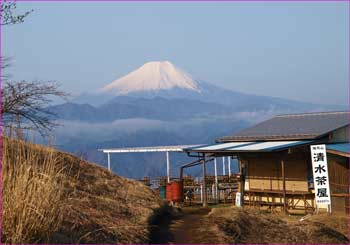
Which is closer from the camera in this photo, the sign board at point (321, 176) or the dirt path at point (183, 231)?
the dirt path at point (183, 231)

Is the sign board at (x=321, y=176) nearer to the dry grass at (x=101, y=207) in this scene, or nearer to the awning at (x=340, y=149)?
the awning at (x=340, y=149)

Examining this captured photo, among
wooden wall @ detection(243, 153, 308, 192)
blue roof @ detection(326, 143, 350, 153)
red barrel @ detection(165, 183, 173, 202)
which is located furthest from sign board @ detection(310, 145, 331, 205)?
red barrel @ detection(165, 183, 173, 202)

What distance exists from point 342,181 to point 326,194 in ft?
9.30

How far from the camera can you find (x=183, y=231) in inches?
336

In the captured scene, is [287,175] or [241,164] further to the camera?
[241,164]

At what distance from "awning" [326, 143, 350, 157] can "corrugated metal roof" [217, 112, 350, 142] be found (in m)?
0.57

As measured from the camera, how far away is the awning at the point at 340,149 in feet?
53.6

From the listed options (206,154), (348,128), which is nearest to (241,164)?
(206,154)

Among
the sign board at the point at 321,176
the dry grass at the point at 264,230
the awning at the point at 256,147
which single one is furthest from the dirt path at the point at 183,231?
the awning at the point at 256,147

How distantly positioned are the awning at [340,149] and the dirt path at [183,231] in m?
7.86

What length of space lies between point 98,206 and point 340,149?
1050 cm

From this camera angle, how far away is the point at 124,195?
1045 centimetres

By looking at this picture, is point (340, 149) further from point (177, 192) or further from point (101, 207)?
point (101, 207)

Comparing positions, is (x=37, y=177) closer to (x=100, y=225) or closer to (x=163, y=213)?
(x=100, y=225)
